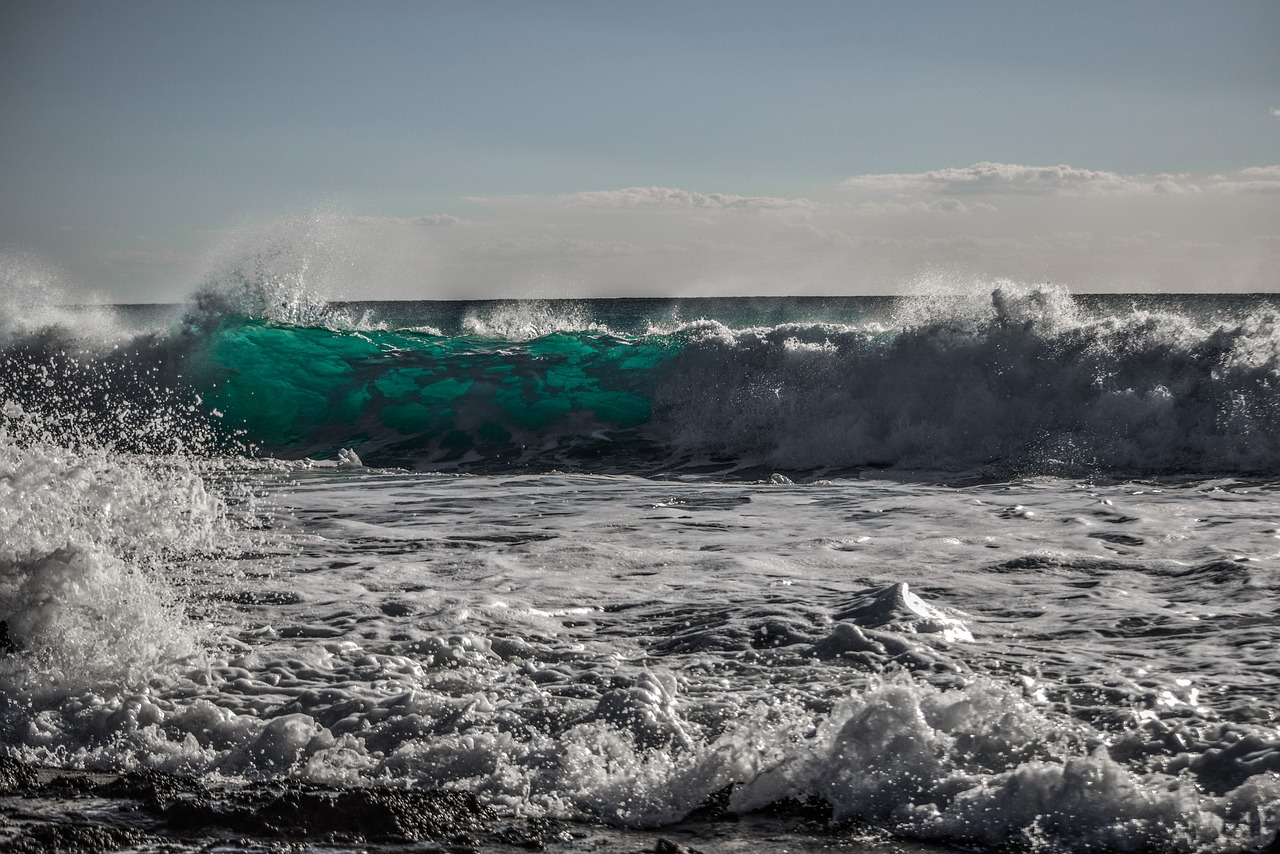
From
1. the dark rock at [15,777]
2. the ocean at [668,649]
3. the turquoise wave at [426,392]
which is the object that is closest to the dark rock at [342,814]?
the ocean at [668,649]

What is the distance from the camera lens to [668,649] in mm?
3889

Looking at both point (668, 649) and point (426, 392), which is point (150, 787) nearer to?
point (668, 649)

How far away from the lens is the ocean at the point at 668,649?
2.55 metres

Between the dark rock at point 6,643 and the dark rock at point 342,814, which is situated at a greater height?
the dark rock at point 6,643

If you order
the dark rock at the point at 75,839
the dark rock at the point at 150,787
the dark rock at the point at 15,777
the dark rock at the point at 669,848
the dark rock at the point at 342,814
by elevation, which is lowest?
the dark rock at the point at 150,787

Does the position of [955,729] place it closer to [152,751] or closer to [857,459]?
[152,751]

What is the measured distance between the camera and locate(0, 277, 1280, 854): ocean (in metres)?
2.55

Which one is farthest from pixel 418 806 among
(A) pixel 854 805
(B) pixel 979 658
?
(B) pixel 979 658

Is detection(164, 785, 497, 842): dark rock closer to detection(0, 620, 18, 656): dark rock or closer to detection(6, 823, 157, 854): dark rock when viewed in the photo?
detection(6, 823, 157, 854): dark rock

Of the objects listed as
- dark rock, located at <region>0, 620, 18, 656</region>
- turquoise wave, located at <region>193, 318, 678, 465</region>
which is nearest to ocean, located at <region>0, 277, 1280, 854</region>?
dark rock, located at <region>0, 620, 18, 656</region>

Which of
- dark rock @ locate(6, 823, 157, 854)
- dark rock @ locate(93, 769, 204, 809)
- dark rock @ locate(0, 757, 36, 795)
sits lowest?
dark rock @ locate(93, 769, 204, 809)

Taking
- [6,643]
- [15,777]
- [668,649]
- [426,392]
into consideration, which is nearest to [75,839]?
[15,777]

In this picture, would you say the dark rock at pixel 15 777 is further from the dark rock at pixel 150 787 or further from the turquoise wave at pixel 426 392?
the turquoise wave at pixel 426 392

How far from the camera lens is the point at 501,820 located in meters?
2.56
